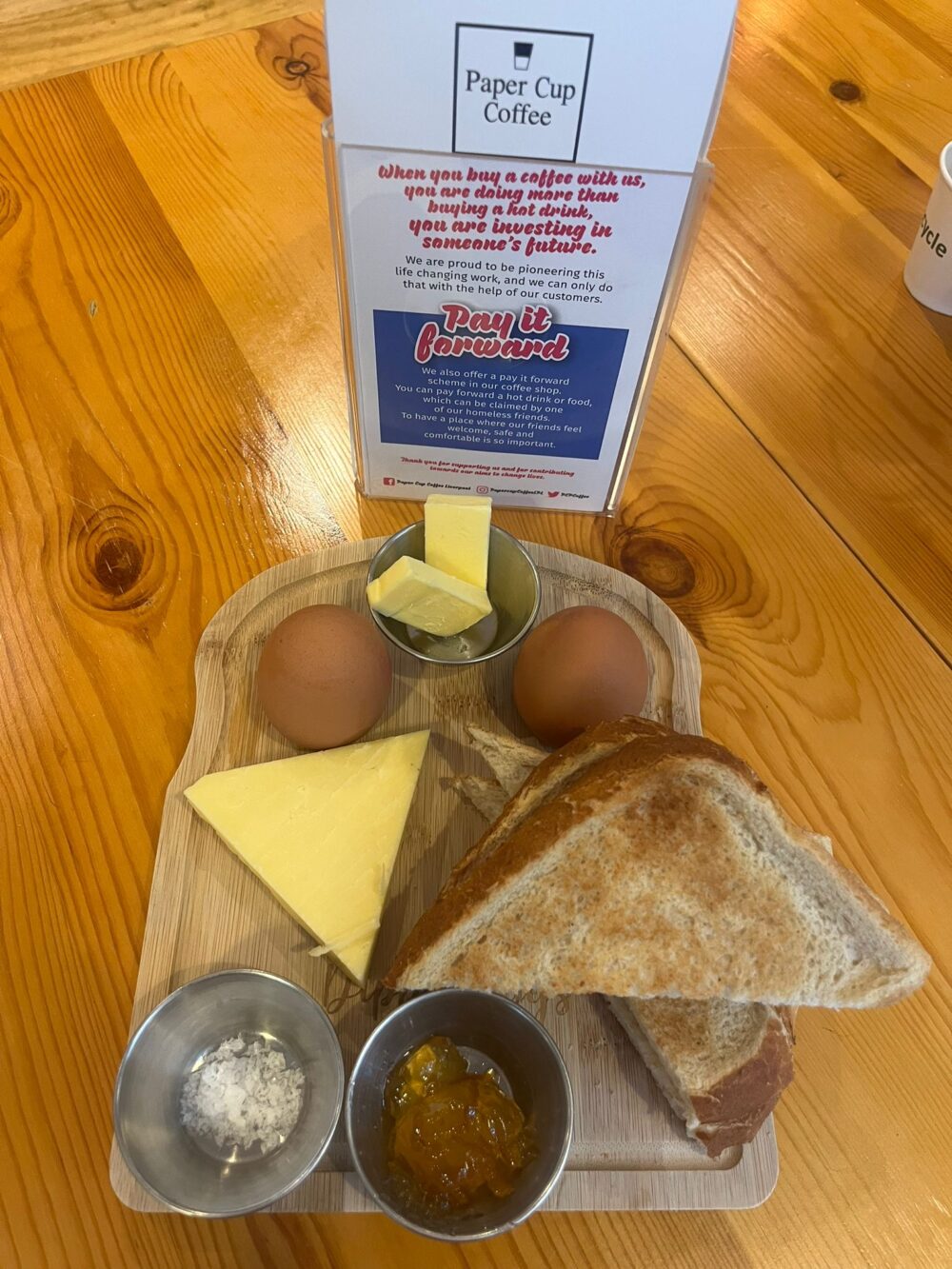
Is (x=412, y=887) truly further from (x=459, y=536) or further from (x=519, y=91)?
(x=519, y=91)

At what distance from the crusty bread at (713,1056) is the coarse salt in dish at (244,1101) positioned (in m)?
0.38

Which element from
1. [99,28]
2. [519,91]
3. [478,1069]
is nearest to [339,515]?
[519,91]

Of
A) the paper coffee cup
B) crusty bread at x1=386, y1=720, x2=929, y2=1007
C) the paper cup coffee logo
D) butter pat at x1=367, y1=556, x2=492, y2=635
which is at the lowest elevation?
crusty bread at x1=386, y1=720, x2=929, y2=1007

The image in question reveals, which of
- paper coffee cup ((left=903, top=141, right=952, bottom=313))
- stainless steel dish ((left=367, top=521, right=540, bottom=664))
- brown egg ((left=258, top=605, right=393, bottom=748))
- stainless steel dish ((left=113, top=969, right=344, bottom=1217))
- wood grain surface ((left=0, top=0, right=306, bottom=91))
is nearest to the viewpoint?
stainless steel dish ((left=113, top=969, right=344, bottom=1217))

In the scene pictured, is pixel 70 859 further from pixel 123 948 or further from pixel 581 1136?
pixel 581 1136

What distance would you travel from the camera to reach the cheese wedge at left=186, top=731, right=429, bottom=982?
113 centimetres

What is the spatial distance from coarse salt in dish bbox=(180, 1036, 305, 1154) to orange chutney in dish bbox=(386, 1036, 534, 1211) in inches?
4.8

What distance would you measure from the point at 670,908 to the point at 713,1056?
7.1 inches

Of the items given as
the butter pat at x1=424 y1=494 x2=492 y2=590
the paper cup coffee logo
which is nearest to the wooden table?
the butter pat at x1=424 y1=494 x2=492 y2=590

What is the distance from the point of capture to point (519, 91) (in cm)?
86

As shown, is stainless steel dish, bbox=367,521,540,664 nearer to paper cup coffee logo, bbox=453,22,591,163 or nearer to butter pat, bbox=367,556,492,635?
butter pat, bbox=367,556,492,635

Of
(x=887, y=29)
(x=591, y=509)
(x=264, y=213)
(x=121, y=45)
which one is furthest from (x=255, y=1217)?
(x=887, y=29)

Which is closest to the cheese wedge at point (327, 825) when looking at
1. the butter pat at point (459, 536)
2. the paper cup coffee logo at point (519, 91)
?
the butter pat at point (459, 536)

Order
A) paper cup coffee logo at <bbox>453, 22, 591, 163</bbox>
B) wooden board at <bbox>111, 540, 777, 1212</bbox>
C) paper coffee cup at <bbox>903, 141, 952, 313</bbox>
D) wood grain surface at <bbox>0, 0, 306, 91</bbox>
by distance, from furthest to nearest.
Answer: wood grain surface at <bbox>0, 0, 306, 91</bbox> < paper coffee cup at <bbox>903, 141, 952, 313</bbox> < wooden board at <bbox>111, 540, 777, 1212</bbox> < paper cup coffee logo at <bbox>453, 22, 591, 163</bbox>
